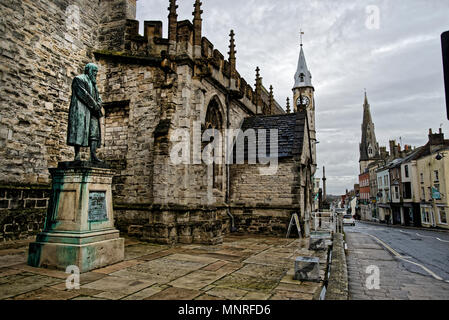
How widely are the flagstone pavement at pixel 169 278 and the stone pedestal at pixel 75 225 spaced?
233mm

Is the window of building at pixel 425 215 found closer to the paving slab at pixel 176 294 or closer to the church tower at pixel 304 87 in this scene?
the church tower at pixel 304 87

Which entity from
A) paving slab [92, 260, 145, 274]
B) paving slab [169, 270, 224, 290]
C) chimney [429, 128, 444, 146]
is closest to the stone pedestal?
paving slab [92, 260, 145, 274]

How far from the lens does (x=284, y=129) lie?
14320 millimetres

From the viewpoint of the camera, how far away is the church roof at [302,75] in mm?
41278

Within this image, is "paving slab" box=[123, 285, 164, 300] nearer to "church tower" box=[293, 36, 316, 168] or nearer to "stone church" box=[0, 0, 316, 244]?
"stone church" box=[0, 0, 316, 244]

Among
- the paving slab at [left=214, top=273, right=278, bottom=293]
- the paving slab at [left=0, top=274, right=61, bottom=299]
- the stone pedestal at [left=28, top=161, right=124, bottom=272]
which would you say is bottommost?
the paving slab at [left=214, top=273, right=278, bottom=293]

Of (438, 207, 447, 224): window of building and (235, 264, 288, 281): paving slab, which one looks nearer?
(235, 264, 288, 281): paving slab

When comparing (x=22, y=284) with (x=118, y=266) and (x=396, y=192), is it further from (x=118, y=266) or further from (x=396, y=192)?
(x=396, y=192)

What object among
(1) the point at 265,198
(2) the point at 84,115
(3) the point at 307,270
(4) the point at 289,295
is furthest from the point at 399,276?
(2) the point at 84,115

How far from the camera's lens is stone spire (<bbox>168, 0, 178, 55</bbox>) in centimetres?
1003

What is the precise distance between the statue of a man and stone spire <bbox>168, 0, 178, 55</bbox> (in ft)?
13.9

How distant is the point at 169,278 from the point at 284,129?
10.6m

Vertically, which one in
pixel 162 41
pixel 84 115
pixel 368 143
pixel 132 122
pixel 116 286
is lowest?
pixel 116 286
